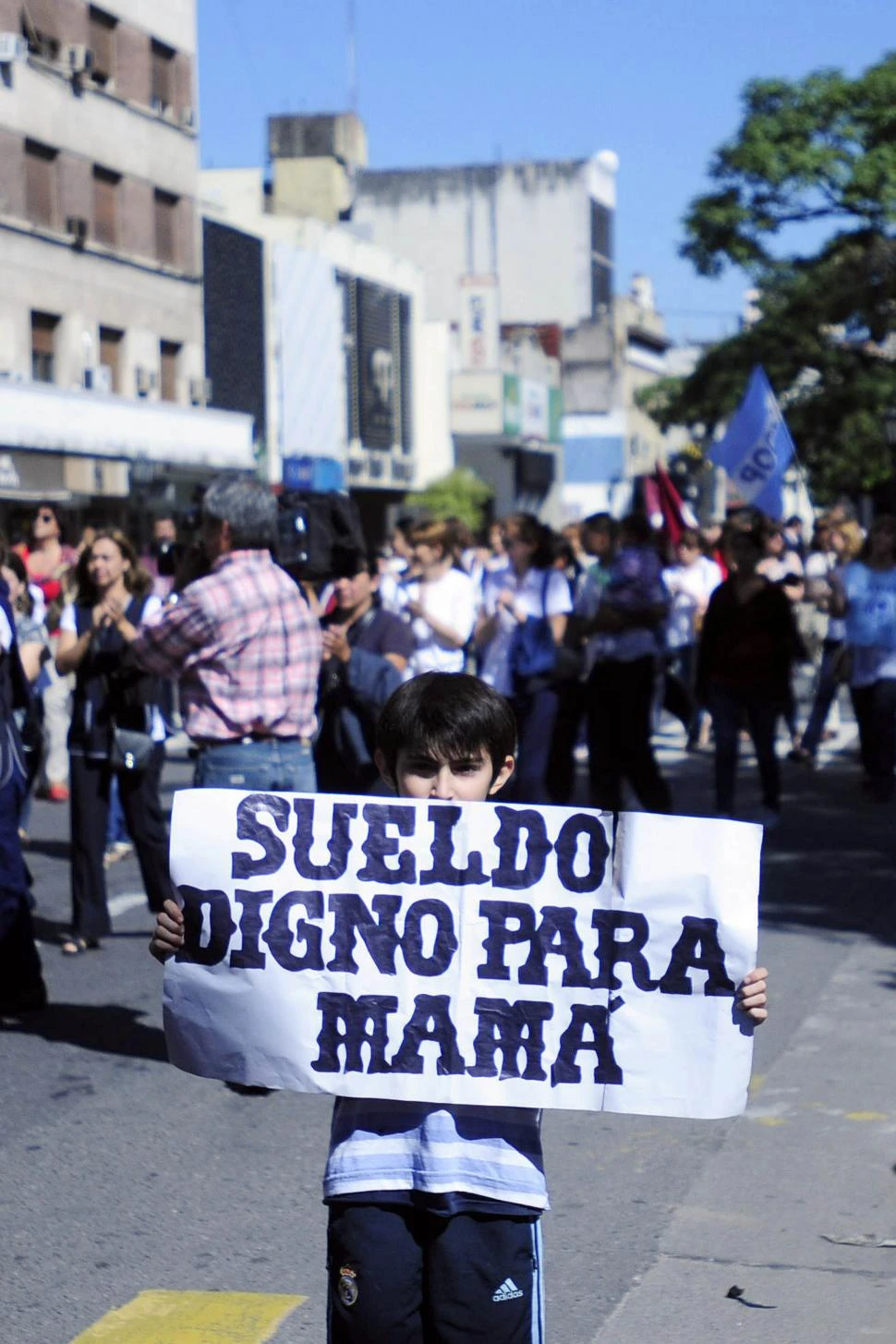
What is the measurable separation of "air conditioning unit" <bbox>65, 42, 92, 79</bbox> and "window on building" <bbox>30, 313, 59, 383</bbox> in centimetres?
374

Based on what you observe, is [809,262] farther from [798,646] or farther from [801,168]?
[798,646]

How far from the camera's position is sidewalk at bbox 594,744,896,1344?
441 centimetres

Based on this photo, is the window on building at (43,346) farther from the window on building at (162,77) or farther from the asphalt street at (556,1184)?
the asphalt street at (556,1184)

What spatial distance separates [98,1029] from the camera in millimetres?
7312

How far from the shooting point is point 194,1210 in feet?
17.1

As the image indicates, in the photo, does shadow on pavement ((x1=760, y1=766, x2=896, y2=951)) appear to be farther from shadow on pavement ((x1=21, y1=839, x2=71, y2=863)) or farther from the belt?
shadow on pavement ((x1=21, y1=839, x2=71, y2=863))

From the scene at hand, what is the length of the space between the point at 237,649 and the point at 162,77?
108 feet

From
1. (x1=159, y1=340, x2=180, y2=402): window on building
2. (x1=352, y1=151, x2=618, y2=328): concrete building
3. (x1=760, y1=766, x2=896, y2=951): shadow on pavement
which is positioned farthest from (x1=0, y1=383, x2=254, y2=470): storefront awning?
(x1=352, y1=151, x2=618, y2=328): concrete building

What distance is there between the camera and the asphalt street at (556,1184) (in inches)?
180

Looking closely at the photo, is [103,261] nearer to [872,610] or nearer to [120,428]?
[120,428]

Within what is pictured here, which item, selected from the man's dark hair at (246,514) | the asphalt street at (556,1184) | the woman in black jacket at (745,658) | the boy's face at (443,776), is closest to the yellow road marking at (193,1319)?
the asphalt street at (556,1184)

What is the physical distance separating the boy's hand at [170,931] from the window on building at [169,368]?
35492mm

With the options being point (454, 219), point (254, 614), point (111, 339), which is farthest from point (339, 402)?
point (254, 614)

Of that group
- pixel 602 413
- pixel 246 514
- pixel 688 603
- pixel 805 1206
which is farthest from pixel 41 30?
pixel 602 413
